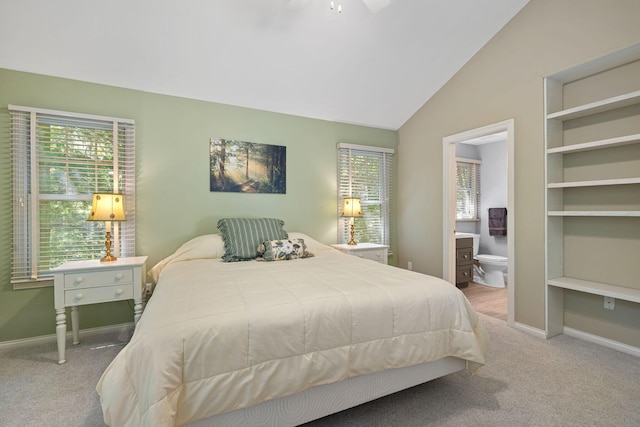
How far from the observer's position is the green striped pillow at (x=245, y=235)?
8.75 ft

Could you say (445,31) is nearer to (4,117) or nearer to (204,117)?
(204,117)

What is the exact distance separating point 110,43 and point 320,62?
1.87m

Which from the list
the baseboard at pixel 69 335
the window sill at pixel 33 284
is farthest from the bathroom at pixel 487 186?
the window sill at pixel 33 284

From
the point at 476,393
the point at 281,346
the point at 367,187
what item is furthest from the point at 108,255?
the point at 367,187

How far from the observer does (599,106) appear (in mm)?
2258

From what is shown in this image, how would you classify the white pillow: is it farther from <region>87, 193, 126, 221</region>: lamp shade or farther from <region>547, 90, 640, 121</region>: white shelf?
<region>547, 90, 640, 121</region>: white shelf

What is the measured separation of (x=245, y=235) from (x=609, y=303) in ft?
10.5

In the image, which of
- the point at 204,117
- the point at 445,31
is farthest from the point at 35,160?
the point at 445,31

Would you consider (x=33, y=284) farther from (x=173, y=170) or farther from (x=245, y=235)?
(x=245, y=235)

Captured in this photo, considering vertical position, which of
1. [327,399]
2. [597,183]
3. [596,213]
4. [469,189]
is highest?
[469,189]

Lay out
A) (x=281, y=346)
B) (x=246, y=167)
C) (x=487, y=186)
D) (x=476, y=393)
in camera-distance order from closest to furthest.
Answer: (x=281, y=346) → (x=476, y=393) → (x=246, y=167) → (x=487, y=186)

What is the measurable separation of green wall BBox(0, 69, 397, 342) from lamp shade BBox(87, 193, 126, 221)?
41 cm

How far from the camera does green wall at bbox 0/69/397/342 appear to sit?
2.47 m

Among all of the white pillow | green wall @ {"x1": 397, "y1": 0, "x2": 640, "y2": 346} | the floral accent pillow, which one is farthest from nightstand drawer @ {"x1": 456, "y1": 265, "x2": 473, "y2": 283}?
the white pillow
